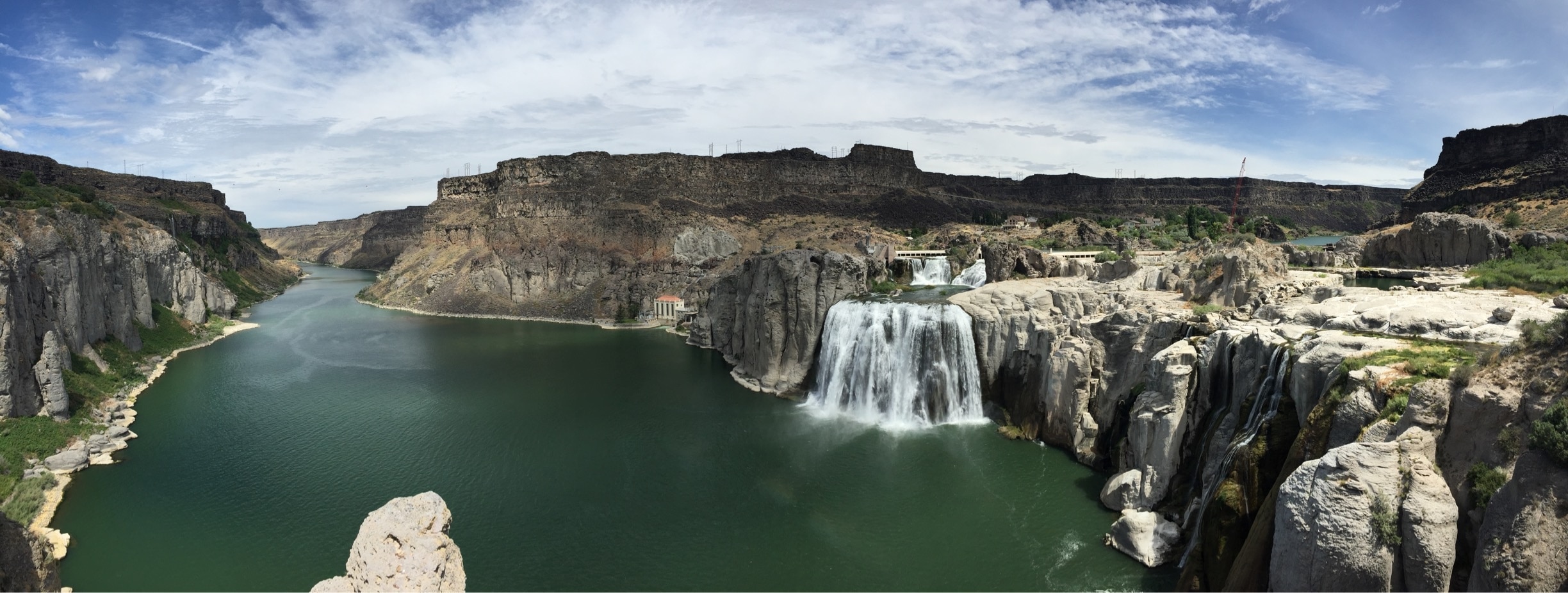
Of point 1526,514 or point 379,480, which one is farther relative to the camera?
point 379,480

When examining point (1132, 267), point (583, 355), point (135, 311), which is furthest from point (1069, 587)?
point (135, 311)

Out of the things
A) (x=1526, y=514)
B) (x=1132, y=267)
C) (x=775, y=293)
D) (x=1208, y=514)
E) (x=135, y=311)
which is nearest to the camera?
(x=1526, y=514)

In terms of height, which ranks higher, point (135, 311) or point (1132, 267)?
point (1132, 267)

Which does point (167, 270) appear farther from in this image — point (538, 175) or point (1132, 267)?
point (1132, 267)

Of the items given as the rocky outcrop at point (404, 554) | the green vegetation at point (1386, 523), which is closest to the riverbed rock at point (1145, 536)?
the green vegetation at point (1386, 523)

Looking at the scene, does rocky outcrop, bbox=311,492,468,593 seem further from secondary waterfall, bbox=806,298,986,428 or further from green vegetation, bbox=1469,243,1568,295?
green vegetation, bbox=1469,243,1568,295

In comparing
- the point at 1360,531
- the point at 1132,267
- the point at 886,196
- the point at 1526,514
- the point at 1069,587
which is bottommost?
the point at 1069,587

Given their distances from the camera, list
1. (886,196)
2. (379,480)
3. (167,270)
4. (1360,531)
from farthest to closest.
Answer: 1. (886,196)
2. (167,270)
3. (379,480)
4. (1360,531)

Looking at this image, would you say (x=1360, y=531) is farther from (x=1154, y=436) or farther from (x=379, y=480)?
(x=379, y=480)
